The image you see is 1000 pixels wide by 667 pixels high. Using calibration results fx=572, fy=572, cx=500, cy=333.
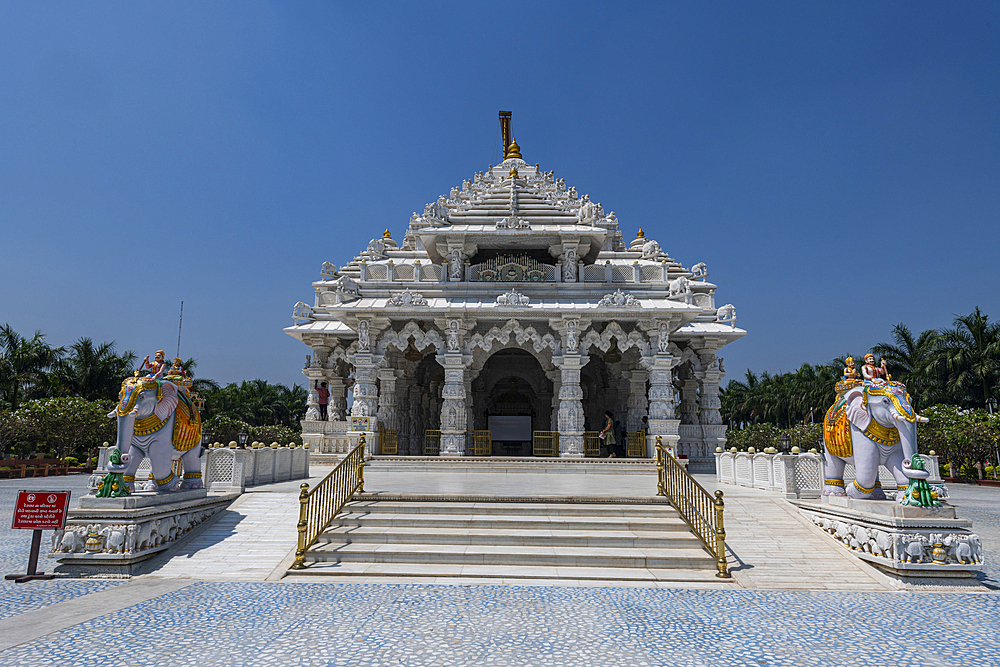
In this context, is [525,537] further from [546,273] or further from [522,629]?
[546,273]

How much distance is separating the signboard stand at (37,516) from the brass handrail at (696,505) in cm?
798

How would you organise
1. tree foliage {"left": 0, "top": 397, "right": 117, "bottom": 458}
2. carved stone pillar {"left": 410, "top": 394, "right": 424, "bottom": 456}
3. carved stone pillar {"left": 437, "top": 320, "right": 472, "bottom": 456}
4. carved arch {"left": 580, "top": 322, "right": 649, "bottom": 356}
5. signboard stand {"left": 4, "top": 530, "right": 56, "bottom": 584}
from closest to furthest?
signboard stand {"left": 4, "top": 530, "right": 56, "bottom": 584}, carved stone pillar {"left": 437, "top": 320, "right": 472, "bottom": 456}, carved arch {"left": 580, "top": 322, "right": 649, "bottom": 356}, tree foliage {"left": 0, "top": 397, "right": 117, "bottom": 458}, carved stone pillar {"left": 410, "top": 394, "right": 424, "bottom": 456}

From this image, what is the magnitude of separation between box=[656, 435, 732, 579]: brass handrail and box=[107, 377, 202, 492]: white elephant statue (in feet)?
24.8

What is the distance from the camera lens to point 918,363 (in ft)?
96.7

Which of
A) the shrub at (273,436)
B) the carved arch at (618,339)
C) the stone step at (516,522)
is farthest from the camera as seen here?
the shrub at (273,436)

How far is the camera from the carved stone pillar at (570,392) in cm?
1673

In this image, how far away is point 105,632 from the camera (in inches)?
199

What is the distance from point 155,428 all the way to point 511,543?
5307mm

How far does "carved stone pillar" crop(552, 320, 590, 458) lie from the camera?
16.7m

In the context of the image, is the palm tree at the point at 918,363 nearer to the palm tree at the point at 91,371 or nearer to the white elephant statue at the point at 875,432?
the white elephant statue at the point at 875,432

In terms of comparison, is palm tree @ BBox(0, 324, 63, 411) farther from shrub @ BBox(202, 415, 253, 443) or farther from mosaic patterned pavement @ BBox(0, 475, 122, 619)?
mosaic patterned pavement @ BBox(0, 475, 122, 619)

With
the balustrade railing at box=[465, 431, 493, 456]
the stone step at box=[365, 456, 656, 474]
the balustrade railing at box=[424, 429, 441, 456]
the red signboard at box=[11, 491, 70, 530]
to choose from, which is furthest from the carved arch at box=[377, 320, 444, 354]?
the red signboard at box=[11, 491, 70, 530]

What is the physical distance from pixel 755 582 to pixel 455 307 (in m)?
11.8

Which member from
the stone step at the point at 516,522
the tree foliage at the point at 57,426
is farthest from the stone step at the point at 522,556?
the tree foliage at the point at 57,426
